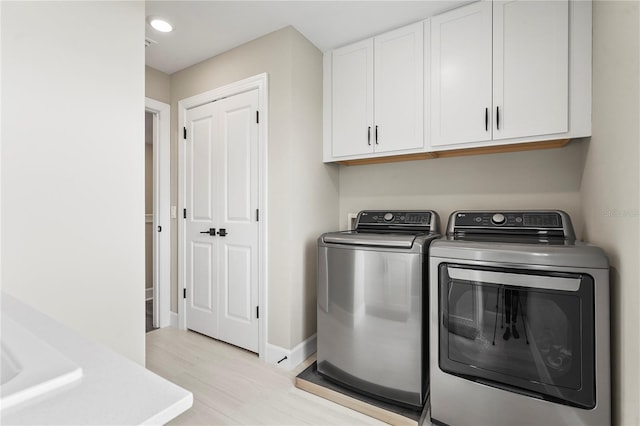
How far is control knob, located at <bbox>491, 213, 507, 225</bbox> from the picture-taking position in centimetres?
188

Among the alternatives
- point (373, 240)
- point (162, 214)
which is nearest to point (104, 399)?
point (373, 240)

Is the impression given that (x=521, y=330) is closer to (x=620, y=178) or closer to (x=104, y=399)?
(x=620, y=178)

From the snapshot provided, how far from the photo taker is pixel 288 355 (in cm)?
220

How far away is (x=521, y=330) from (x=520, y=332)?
0.4 inches

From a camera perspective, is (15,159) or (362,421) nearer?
(15,159)

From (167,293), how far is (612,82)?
3.44 m

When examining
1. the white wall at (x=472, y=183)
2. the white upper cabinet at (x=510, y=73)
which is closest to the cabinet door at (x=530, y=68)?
the white upper cabinet at (x=510, y=73)

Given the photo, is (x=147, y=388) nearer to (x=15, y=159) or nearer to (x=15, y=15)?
(x=15, y=159)

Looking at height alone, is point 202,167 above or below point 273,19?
below

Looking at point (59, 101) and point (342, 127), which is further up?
point (342, 127)

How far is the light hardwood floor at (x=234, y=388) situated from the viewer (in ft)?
5.48

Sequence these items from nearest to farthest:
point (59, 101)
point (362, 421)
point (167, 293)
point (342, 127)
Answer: point (59, 101)
point (362, 421)
point (342, 127)
point (167, 293)

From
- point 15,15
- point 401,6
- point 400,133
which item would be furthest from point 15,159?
point 401,6

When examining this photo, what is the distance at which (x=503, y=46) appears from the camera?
1819mm
